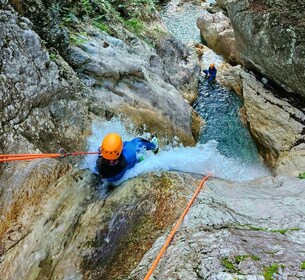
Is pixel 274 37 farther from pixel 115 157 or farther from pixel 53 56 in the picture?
pixel 115 157

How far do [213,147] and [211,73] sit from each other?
6.37m

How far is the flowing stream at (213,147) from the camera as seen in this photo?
8.31m

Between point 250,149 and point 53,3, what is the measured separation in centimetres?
932

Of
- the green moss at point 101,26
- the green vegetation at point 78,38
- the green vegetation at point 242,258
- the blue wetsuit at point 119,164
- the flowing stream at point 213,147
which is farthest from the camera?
the green moss at point 101,26

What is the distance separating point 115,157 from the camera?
6.37m

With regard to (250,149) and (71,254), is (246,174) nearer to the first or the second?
(250,149)

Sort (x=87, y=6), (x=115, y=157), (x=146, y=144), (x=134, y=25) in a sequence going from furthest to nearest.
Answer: (x=134, y=25)
(x=87, y=6)
(x=146, y=144)
(x=115, y=157)

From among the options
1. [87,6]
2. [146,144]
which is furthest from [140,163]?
[87,6]

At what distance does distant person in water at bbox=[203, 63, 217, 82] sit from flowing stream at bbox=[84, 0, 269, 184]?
374 millimetres

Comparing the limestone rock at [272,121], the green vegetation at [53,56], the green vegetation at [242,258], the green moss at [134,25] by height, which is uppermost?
the green vegetation at [242,258]

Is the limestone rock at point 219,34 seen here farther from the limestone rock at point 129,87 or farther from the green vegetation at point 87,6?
the green vegetation at point 87,6

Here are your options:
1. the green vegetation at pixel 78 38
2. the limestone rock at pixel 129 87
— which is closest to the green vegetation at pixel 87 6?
the limestone rock at pixel 129 87

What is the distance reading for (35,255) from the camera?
5.32 metres

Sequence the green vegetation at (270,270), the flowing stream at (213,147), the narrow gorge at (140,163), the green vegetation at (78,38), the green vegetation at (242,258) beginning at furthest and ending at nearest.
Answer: the green vegetation at (78,38), the flowing stream at (213,147), the narrow gorge at (140,163), the green vegetation at (242,258), the green vegetation at (270,270)
